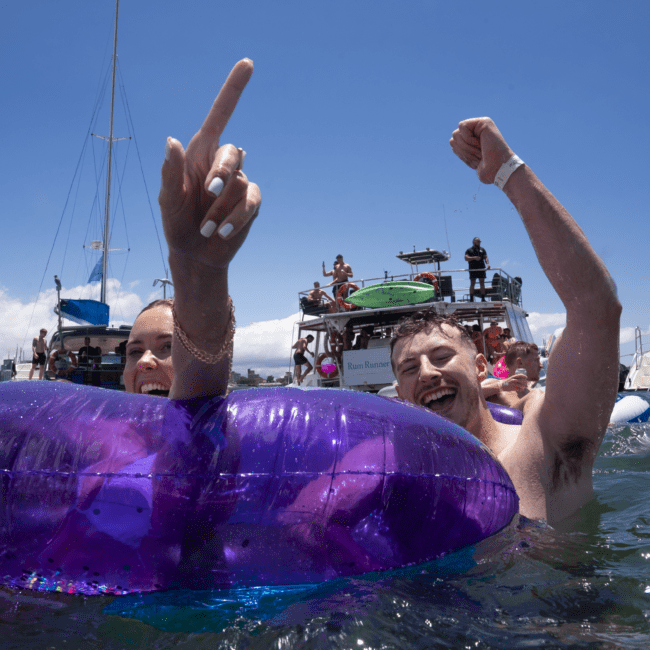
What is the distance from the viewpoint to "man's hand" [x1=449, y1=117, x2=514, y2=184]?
6.35ft

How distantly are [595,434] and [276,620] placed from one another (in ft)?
4.70

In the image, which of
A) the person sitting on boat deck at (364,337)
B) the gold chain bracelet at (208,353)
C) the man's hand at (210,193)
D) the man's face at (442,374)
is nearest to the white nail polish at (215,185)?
the man's hand at (210,193)

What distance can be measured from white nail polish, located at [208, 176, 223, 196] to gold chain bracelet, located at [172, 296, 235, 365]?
389 mm

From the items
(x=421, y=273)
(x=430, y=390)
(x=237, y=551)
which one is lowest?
(x=237, y=551)

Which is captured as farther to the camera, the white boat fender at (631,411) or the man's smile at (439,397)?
the white boat fender at (631,411)

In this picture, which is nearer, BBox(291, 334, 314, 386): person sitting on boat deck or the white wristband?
the white wristband

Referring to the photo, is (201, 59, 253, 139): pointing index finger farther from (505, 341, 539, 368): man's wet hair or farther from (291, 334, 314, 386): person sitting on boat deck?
(291, 334, 314, 386): person sitting on boat deck

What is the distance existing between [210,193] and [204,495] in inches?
32.8

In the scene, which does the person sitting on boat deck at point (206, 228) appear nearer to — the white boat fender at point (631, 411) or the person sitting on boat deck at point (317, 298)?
the white boat fender at point (631, 411)

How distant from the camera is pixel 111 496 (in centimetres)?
153

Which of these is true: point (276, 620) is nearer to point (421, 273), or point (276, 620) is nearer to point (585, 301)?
point (585, 301)

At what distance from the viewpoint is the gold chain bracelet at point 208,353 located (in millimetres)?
1488

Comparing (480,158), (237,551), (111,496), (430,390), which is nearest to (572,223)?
(480,158)

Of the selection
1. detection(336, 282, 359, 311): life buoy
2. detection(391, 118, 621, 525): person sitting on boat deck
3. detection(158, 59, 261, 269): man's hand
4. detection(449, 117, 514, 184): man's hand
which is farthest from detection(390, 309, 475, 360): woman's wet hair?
detection(336, 282, 359, 311): life buoy
